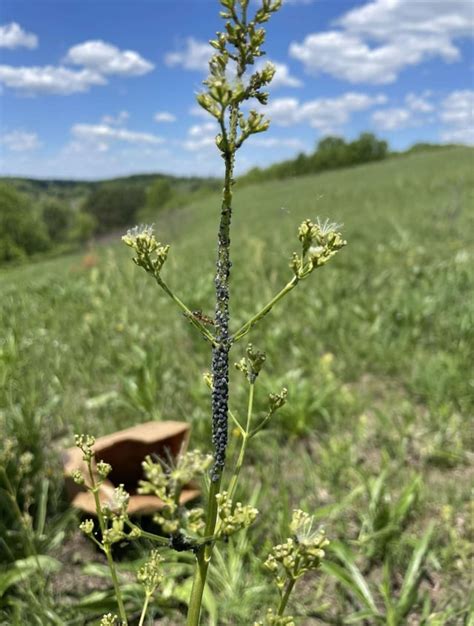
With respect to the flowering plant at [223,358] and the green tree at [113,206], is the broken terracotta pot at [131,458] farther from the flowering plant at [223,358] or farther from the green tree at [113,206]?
the green tree at [113,206]

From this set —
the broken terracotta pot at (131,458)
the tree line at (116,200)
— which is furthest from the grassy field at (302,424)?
the tree line at (116,200)

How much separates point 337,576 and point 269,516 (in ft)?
1.49

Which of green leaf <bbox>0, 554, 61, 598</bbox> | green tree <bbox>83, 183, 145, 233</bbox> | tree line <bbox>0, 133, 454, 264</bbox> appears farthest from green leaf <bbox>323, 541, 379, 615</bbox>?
green tree <bbox>83, 183, 145, 233</bbox>

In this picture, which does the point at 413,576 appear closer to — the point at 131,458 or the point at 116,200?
the point at 131,458

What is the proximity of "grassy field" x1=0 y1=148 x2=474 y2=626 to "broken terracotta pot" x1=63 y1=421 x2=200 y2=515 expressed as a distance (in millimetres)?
208

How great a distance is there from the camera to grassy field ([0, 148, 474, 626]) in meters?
2.22

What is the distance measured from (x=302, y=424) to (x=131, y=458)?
1.12 meters

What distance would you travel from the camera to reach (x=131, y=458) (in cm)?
258

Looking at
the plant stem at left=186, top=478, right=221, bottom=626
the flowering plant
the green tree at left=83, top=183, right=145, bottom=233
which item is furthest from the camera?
the green tree at left=83, top=183, right=145, bottom=233

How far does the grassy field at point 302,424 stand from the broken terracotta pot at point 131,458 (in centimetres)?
21

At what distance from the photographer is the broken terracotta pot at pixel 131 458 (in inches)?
94.0

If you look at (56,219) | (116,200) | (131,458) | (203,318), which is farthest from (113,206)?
(203,318)

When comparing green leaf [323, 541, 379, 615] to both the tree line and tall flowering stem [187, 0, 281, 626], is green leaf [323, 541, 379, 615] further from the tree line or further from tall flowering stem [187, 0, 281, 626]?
the tree line

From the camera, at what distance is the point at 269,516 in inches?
100
